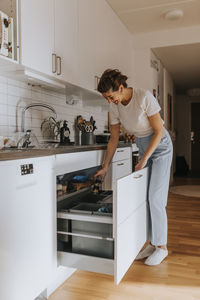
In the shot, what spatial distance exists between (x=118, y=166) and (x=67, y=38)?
3.84 feet

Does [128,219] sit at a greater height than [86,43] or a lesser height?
lesser

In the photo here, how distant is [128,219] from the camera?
1.54m

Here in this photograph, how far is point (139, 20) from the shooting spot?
3727mm

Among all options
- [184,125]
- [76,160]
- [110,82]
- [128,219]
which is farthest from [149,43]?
[184,125]

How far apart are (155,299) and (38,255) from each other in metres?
0.69

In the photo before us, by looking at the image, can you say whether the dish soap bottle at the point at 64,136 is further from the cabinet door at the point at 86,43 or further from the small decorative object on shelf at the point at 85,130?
the cabinet door at the point at 86,43

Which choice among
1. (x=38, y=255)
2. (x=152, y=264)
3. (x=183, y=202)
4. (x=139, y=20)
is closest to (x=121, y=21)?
(x=139, y=20)

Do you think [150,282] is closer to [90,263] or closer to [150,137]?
[90,263]

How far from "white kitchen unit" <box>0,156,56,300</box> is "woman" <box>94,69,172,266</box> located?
0.61 m

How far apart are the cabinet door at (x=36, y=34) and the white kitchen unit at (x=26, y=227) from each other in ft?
2.20

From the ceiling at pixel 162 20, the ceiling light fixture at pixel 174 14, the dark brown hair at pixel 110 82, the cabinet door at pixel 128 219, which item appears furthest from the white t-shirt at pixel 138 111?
the ceiling light fixture at pixel 174 14

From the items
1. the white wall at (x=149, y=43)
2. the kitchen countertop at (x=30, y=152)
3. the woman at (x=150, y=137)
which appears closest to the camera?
the kitchen countertop at (x=30, y=152)

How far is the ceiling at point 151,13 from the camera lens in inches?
128

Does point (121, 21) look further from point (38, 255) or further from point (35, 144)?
point (38, 255)
